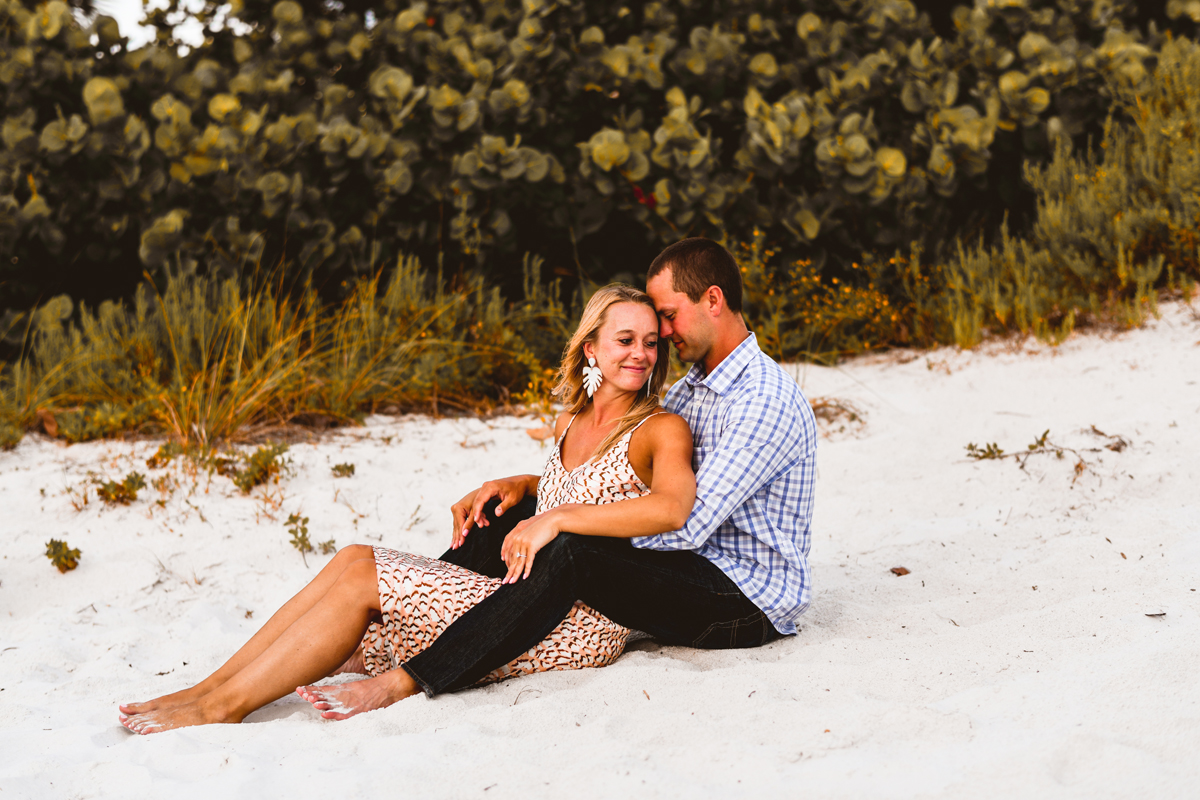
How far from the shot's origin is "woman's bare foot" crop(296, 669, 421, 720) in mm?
2494

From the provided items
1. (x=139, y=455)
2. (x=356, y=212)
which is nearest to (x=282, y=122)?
(x=356, y=212)

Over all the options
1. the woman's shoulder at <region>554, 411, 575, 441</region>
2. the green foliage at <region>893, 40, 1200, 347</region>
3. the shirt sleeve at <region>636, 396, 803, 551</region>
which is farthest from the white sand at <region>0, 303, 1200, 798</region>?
the woman's shoulder at <region>554, 411, 575, 441</region>

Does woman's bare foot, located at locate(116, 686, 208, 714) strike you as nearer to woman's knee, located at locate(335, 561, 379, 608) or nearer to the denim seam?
woman's knee, located at locate(335, 561, 379, 608)

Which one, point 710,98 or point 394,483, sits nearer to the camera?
point 394,483

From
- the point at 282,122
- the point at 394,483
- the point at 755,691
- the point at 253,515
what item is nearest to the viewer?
the point at 755,691

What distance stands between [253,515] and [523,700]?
2.12 m

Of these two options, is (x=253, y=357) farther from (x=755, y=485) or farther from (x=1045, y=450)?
(x=1045, y=450)

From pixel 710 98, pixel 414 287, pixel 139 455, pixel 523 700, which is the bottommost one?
pixel 523 700

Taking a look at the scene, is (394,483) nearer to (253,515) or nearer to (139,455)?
(253,515)

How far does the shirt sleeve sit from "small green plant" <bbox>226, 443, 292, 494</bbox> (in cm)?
234

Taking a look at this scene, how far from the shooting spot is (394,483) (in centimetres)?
452

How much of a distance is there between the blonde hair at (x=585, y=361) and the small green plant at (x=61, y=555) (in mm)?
2198

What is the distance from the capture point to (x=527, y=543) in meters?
2.57

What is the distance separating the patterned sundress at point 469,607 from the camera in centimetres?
270
